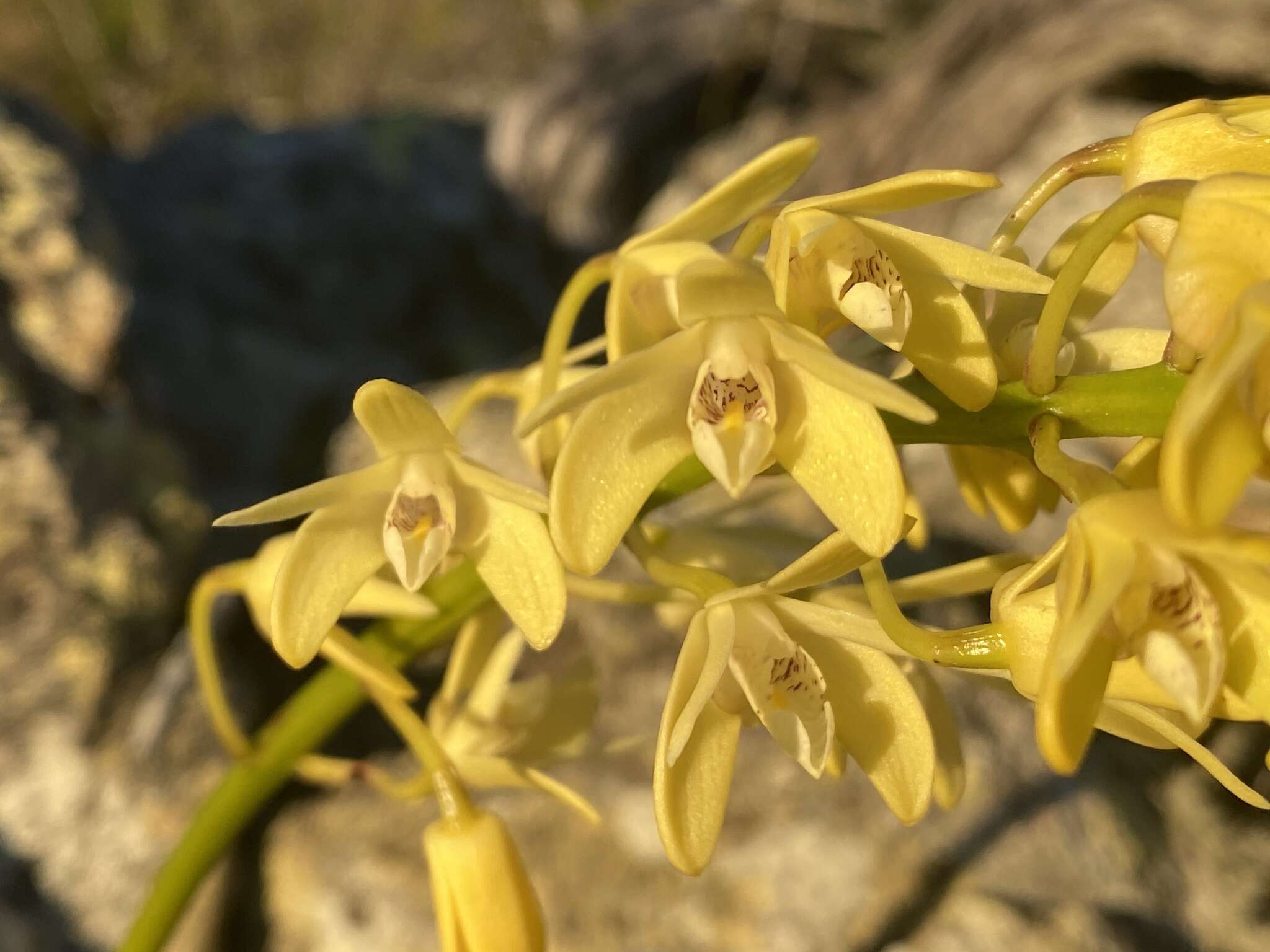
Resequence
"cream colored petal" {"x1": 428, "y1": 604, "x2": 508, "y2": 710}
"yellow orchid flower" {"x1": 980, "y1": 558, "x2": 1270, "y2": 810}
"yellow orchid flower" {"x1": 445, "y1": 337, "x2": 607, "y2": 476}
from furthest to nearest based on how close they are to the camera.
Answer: "cream colored petal" {"x1": 428, "y1": 604, "x2": 508, "y2": 710}
"yellow orchid flower" {"x1": 445, "y1": 337, "x2": 607, "y2": 476}
"yellow orchid flower" {"x1": 980, "y1": 558, "x2": 1270, "y2": 810}

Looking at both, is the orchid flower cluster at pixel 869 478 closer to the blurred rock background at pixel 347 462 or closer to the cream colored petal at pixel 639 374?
the cream colored petal at pixel 639 374

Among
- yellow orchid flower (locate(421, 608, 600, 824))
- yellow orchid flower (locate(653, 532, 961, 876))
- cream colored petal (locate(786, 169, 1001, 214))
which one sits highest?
cream colored petal (locate(786, 169, 1001, 214))

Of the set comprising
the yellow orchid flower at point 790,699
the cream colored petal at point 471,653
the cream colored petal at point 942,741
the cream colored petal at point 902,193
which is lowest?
the cream colored petal at point 471,653

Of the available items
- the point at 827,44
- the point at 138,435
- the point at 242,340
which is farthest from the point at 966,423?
the point at 827,44

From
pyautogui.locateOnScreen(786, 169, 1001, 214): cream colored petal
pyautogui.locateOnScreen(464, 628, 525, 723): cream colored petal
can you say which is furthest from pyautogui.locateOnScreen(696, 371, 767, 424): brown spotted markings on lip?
pyautogui.locateOnScreen(464, 628, 525, 723): cream colored petal

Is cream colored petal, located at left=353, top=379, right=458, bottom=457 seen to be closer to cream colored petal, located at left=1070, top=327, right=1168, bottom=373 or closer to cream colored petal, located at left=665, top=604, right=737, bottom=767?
cream colored petal, located at left=665, top=604, right=737, bottom=767

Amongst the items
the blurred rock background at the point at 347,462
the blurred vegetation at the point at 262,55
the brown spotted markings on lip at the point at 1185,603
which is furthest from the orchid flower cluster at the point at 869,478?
the blurred vegetation at the point at 262,55
